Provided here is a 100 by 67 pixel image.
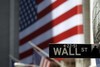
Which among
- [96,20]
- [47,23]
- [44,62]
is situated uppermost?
[47,23]

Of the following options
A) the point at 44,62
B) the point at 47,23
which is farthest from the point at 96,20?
the point at 47,23

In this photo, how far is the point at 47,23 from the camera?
2094cm

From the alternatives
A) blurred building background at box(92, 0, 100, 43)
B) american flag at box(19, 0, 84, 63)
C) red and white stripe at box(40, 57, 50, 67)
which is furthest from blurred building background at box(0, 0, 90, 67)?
blurred building background at box(92, 0, 100, 43)

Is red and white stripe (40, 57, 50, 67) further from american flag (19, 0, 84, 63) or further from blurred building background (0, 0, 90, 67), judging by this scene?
blurred building background (0, 0, 90, 67)

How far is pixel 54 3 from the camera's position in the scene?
20.3 metres

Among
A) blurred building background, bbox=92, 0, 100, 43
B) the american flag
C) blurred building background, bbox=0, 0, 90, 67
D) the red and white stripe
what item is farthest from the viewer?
blurred building background, bbox=0, 0, 90, 67

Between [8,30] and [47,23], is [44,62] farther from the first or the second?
[8,30]

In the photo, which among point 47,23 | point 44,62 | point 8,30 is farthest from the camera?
point 8,30

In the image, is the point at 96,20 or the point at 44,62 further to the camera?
the point at 44,62

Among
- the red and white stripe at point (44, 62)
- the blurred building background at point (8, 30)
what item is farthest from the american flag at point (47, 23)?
the blurred building background at point (8, 30)

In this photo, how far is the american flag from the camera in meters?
18.4

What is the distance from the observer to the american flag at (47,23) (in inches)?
723

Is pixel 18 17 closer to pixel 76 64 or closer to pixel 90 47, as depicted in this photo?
pixel 76 64

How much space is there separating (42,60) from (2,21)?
700 cm
